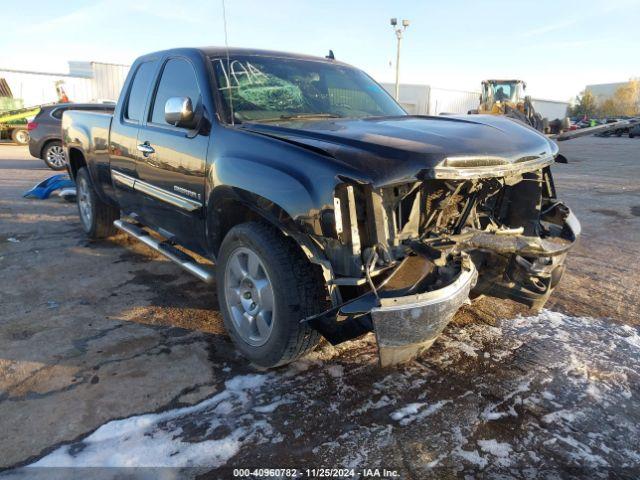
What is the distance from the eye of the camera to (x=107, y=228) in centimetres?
569

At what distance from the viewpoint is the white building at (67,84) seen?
26.0m

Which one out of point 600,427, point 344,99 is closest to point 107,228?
point 344,99

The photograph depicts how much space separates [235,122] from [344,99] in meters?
1.05

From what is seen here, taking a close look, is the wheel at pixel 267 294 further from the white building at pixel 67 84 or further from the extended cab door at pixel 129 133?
the white building at pixel 67 84

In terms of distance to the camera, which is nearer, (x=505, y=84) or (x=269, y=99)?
(x=269, y=99)

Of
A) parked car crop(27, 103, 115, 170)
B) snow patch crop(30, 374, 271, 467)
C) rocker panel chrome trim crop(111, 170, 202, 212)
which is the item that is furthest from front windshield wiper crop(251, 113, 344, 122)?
parked car crop(27, 103, 115, 170)

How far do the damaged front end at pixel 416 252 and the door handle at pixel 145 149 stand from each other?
6.84 feet

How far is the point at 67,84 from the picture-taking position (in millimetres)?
28203

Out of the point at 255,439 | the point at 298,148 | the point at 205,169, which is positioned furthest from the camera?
the point at 205,169

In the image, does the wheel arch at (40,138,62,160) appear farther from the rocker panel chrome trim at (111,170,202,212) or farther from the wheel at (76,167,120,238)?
the rocker panel chrome trim at (111,170,202,212)

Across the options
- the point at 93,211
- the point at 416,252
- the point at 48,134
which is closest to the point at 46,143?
the point at 48,134

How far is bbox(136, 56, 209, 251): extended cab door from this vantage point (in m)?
3.27

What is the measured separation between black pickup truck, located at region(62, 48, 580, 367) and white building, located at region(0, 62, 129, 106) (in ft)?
83.7

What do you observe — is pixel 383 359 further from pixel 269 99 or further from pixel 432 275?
pixel 269 99
